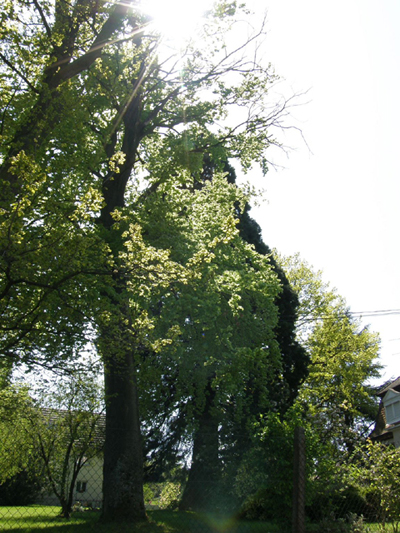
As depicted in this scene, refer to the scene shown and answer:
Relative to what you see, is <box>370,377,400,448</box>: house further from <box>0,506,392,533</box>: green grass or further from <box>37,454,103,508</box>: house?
<box>0,506,392,533</box>: green grass

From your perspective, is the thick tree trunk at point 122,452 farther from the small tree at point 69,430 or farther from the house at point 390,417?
the house at point 390,417

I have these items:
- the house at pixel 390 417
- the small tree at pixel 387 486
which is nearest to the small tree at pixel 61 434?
the small tree at pixel 387 486

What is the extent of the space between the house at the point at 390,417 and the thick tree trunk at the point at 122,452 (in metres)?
23.1

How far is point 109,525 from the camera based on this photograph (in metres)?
8.18

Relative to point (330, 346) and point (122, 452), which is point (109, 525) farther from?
point (330, 346)

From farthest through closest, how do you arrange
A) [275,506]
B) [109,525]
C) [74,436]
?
[74,436] < [109,525] < [275,506]

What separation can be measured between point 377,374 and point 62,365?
106ft

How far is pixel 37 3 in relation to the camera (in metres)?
7.53

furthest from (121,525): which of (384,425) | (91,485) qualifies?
(384,425)

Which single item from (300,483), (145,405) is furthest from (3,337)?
(145,405)

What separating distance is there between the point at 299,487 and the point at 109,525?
13.9 ft

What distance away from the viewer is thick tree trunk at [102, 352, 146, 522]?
9.74 m

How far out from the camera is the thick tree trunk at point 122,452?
9739 mm

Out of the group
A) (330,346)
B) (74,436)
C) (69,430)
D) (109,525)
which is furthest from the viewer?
(330,346)
